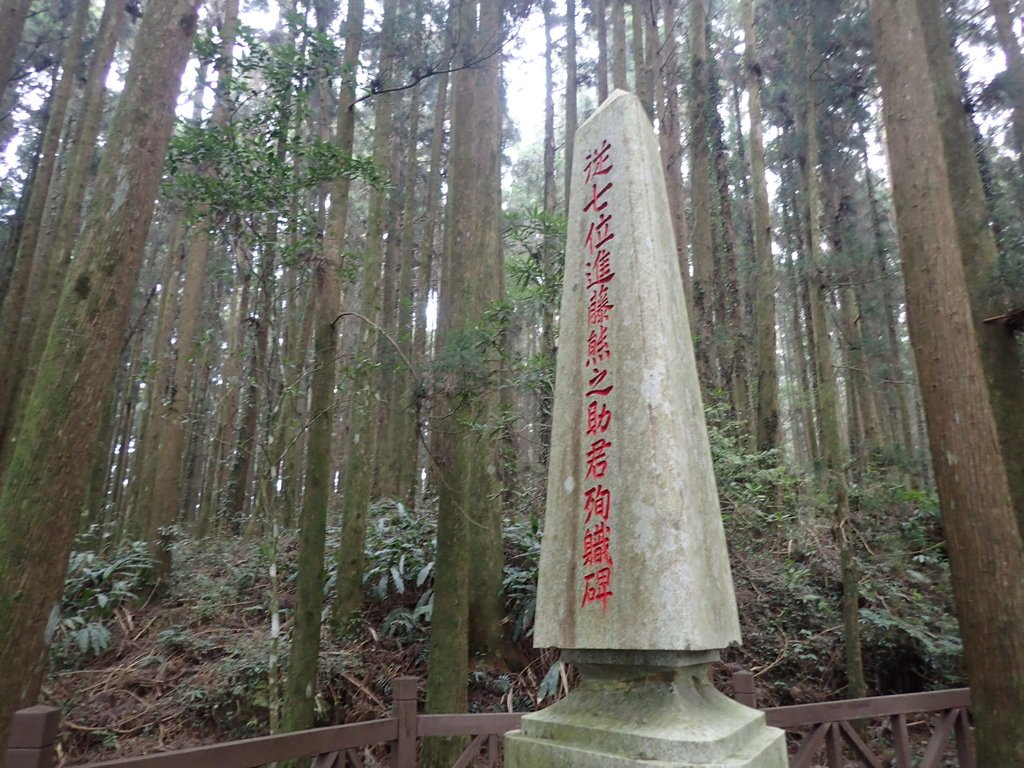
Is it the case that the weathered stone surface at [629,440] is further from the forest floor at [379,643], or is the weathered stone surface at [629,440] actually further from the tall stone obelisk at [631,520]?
the forest floor at [379,643]

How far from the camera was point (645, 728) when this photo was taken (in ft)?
7.10

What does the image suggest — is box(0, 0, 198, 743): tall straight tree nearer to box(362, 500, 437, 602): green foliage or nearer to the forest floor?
the forest floor

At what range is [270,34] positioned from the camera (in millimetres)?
15125

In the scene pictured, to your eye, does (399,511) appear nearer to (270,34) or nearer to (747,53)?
(747,53)

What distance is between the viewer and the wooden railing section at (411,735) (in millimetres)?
2174

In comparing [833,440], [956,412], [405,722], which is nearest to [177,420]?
[405,722]

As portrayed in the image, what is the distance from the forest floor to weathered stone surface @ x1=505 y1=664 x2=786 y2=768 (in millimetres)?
3483

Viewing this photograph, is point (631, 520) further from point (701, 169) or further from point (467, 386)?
point (701, 169)

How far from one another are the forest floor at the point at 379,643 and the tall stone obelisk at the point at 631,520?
3564 mm

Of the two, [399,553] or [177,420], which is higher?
[177,420]

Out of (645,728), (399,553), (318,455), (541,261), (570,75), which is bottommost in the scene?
(645,728)

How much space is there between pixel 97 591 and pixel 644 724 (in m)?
8.49

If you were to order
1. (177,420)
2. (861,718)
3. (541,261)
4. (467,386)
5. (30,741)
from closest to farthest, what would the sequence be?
(30,741)
(861,718)
(467,386)
(541,261)
(177,420)

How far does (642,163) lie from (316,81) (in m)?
4.03
